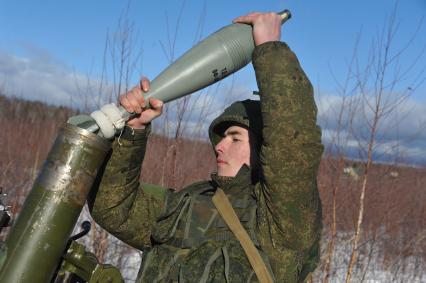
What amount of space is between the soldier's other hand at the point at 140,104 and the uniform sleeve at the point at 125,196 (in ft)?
0.28

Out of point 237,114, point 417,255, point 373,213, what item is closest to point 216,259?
point 237,114

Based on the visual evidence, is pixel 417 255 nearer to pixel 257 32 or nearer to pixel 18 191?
pixel 18 191

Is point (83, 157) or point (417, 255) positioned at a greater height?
point (417, 255)

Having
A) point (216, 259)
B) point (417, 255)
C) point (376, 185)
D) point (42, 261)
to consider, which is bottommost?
point (42, 261)

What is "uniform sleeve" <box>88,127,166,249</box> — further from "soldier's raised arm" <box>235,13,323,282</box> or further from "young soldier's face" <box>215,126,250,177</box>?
"soldier's raised arm" <box>235,13,323,282</box>

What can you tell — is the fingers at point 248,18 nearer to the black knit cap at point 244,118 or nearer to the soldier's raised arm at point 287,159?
the soldier's raised arm at point 287,159

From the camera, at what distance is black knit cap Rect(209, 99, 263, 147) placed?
2479mm

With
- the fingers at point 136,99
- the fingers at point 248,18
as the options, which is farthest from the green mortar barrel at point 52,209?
the fingers at point 248,18

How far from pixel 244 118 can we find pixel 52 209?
1014 millimetres

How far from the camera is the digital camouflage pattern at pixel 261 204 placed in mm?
2061

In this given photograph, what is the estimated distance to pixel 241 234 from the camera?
2.19 m

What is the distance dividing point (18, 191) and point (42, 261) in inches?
240

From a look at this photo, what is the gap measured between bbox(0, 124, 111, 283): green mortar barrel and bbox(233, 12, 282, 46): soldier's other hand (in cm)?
88

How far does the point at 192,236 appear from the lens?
2.32 metres
